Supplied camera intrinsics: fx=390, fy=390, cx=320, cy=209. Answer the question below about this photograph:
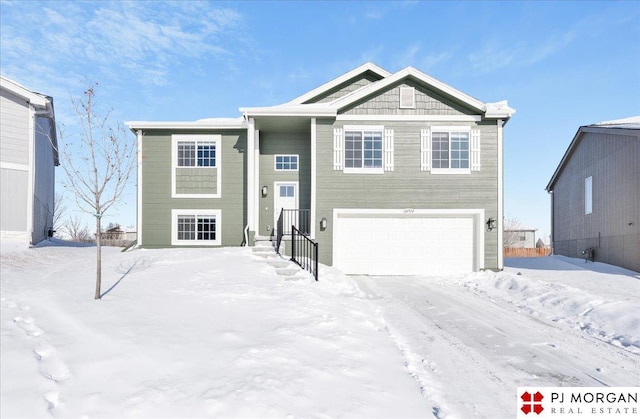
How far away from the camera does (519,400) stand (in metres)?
4.09

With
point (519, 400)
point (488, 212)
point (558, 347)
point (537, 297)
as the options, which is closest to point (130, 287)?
point (519, 400)

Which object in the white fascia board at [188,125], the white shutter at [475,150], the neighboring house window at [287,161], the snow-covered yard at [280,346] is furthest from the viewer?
the neighboring house window at [287,161]

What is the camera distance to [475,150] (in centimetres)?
1341

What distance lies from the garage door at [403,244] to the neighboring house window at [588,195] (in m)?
7.48

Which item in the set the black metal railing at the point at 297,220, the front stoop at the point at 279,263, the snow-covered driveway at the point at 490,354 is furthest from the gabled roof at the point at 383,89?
the snow-covered driveway at the point at 490,354

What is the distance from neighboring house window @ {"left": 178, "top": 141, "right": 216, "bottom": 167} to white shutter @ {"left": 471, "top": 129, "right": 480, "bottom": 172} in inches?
359

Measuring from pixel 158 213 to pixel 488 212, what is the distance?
11.6 m

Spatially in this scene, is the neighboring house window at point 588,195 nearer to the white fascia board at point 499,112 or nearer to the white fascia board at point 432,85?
the white fascia board at point 499,112

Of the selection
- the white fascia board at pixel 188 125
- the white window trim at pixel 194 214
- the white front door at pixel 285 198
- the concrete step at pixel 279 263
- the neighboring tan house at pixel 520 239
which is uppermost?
the white fascia board at pixel 188 125

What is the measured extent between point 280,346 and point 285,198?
963 centimetres

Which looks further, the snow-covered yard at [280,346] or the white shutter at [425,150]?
the white shutter at [425,150]

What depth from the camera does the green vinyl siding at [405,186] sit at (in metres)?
13.3

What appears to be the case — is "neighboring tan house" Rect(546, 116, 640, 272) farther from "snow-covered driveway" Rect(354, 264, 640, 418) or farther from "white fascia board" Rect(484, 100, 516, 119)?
"snow-covered driveway" Rect(354, 264, 640, 418)

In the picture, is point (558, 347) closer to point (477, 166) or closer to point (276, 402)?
point (276, 402)
